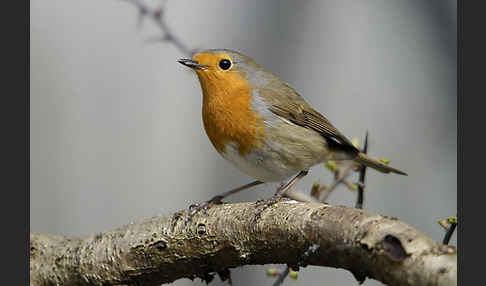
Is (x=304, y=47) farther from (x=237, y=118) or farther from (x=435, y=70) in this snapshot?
(x=237, y=118)

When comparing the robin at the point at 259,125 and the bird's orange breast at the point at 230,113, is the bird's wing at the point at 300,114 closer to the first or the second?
the robin at the point at 259,125

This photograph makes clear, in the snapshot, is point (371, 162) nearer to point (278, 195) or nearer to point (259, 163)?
point (259, 163)

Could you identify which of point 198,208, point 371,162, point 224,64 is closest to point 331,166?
point 371,162

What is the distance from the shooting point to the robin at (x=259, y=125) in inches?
125

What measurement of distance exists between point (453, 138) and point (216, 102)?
3.06 meters

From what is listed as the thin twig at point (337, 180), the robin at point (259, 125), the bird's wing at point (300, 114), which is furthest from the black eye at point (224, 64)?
the thin twig at point (337, 180)

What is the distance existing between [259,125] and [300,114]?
472mm

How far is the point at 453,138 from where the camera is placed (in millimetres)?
5387

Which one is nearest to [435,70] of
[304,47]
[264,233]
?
[304,47]

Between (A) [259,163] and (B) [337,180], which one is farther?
(B) [337,180]

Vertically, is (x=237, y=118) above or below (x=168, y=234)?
above

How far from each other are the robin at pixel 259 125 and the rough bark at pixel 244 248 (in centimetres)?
31

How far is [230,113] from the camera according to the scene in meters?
A: 3.22

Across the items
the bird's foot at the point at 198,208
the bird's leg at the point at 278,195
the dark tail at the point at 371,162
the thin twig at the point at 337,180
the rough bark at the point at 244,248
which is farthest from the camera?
the dark tail at the point at 371,162
